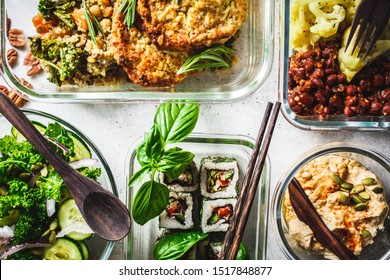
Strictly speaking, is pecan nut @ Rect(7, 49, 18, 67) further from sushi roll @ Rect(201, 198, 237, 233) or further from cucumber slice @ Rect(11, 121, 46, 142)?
sushi roll @ Rect(201, 198, 237, 233)

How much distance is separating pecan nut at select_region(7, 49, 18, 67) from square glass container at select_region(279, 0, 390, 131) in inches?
34.4

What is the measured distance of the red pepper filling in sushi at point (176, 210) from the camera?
1.67 metres

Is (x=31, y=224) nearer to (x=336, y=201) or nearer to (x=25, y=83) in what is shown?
(x=25, y=83)

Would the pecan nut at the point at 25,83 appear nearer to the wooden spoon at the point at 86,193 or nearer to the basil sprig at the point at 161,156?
the wooden spoon at the point at 86,193

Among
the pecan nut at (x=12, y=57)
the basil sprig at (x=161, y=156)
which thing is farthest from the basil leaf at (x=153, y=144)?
the pecan nut at (x=12, y=57)

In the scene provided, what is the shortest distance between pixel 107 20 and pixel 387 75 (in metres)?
0.88

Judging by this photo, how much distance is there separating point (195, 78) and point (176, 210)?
434mm

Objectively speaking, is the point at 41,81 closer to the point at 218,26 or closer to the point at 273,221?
the point at 218,26

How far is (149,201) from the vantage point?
159 cm

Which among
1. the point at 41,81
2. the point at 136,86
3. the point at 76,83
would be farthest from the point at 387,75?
the point at 41,81

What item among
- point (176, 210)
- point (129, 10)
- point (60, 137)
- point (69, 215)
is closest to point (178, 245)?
point (176, 210)

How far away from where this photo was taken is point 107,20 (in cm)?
165

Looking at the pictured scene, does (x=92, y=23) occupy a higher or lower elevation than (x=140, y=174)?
higher
